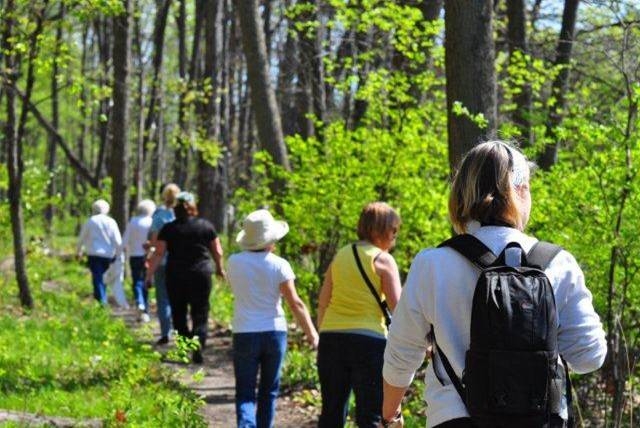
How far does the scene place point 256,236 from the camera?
278 inches

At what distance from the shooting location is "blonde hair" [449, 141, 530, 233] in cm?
322

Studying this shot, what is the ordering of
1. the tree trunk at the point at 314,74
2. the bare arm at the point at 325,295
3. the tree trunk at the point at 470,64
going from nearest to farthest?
the bare arm at the point at 325,295
the tree trunk at the point at 470,64
the tree trunk at the point at 314,74

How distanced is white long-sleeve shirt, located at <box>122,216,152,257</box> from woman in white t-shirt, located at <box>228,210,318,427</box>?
7.64 metres

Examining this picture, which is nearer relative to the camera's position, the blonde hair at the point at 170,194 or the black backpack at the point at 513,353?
the black backpack at the point at 513,353

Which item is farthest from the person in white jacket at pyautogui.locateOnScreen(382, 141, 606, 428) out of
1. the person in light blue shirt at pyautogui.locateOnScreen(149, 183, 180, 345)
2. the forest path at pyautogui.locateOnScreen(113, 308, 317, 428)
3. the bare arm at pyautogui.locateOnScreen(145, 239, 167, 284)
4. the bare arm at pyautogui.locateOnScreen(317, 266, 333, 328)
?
the person in light blue shirt at pyautogui.locateOnScreen(149, 183, 180, 345)

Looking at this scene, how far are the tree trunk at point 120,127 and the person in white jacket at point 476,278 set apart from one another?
15.7 m

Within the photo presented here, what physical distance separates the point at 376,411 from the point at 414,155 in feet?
16.7

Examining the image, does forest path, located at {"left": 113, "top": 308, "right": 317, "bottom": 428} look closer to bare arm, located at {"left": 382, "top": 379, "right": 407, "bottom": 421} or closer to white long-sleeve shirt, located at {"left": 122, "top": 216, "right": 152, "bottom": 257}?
white long-sleeve shirt, located at {"left": 122, "top": 216, "right": 152, "bottom": 257}

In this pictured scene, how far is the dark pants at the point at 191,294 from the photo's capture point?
1071 cm

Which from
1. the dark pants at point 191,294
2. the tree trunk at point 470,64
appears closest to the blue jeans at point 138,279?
the dark pants at point 191,294

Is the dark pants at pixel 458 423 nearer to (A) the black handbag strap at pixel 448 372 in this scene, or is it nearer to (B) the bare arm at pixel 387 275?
(A) the black handbag strap at pixel 448 372

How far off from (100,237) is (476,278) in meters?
12.1

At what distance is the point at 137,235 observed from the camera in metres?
14.7

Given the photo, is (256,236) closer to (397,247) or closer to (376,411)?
(376,411)
